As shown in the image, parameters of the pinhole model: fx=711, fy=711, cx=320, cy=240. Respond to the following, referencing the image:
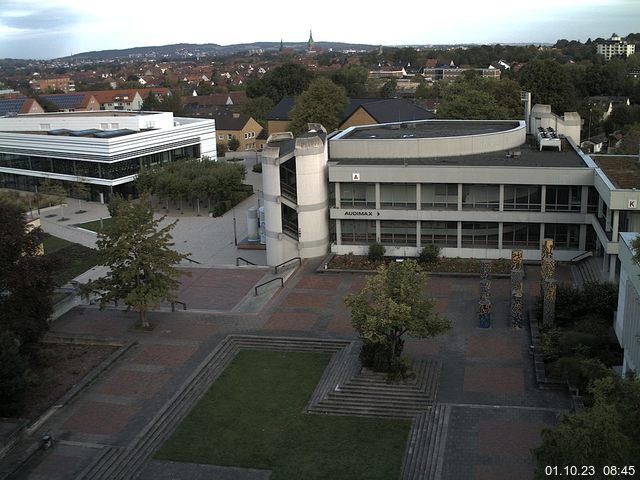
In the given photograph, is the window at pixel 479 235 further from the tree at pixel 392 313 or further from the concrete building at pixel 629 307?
the concrete building at pixel 629 307

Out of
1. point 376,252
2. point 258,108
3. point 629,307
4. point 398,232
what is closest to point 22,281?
point 376,252

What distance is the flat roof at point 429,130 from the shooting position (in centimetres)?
4531

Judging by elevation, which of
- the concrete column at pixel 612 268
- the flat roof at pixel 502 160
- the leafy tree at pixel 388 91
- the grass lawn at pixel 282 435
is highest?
the leafy tree at pixel 388 91

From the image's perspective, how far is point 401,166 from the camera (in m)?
38.6

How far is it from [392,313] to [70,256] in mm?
29214

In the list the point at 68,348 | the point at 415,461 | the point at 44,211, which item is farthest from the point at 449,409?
the point at 44,211

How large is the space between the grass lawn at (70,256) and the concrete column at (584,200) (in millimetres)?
26869

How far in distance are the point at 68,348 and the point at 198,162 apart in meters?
34.6

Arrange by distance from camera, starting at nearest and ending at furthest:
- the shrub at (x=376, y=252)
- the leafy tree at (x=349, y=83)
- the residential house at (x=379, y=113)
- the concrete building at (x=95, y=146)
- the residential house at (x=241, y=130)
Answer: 1. the shrub at (x=376, y=252)
2. the concrete building at (x=95, y=146)
3. the residential house at (x=379, y=113)
4. the residential house at (x=241, y=130)
5. the leafy tree at (x=349, y=83)

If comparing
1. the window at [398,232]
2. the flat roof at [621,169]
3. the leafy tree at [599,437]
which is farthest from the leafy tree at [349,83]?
the leafy tree at [599,437]

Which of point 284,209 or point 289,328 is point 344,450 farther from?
point 284,209

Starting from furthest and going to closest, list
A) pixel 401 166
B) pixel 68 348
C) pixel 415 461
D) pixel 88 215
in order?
pixel 88 215, pixel 401 166, pixel 68 348, pixel 415 461

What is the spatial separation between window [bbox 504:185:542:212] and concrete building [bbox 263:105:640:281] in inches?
2.1

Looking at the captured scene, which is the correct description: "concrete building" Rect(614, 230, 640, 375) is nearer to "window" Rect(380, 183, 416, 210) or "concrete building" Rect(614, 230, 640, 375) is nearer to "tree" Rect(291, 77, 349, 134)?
"window" Rect(380, 183, 416, 210)
